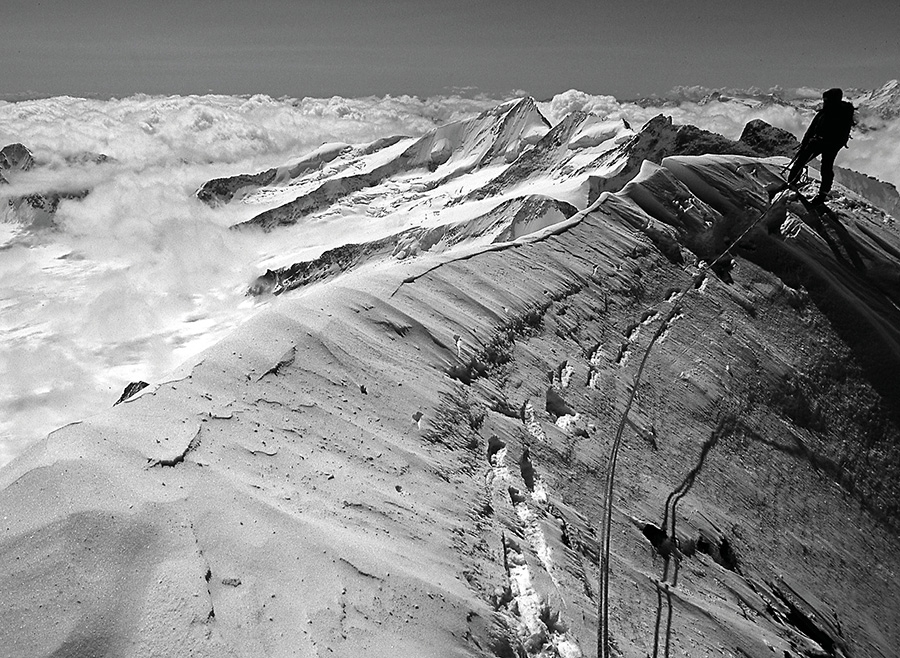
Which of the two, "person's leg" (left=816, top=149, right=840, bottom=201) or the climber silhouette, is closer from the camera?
the climber silhouette

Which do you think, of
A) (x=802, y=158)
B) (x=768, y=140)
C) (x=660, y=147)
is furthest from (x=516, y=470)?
(x=660, y=147)

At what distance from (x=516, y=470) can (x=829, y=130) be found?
63.1 ft

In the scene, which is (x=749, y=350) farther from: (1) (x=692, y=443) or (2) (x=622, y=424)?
(2) (x=622, y=424)

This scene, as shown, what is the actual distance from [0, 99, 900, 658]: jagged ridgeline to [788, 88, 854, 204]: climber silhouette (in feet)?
9.22

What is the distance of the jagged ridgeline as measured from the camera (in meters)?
5.98

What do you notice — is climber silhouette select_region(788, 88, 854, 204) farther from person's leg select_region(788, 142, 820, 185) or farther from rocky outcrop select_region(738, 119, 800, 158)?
rocky outcrop select_region(738, 119, 800, 158)

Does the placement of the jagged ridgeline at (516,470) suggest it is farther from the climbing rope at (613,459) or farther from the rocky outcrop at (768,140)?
the rocky outcrop at (768,140)

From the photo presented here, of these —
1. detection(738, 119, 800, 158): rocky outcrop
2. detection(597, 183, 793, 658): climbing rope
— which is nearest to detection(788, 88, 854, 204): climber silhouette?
detection(597, 183, 793, 658): climbing rope

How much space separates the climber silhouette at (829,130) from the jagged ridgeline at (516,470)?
2.81m

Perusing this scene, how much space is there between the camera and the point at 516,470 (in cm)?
988

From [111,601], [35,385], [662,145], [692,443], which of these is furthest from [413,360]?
[35,385]

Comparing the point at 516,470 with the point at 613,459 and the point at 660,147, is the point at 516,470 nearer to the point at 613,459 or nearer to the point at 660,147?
the point at 613,459

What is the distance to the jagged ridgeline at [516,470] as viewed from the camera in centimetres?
598

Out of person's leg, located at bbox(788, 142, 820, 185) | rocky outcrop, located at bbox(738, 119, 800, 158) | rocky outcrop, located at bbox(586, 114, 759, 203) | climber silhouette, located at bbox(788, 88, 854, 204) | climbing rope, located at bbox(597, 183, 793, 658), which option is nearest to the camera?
climbing rope, located at bbox(597, 183, 793, 658)
